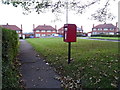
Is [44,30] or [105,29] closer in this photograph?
[44,30]

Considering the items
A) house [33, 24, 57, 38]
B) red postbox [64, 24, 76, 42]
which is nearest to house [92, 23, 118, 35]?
house [33, 24, 57, 38]

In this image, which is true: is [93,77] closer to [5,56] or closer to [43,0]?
[5,56]

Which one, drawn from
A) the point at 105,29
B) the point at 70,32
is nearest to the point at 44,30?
the point at 105,29

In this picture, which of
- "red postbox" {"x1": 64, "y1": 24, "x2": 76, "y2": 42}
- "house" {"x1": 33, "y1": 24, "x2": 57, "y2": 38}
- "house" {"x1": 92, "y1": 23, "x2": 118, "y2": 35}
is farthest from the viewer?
"house" {"x1": 92, "y1": 23, "x2": 118, "y2": 35}

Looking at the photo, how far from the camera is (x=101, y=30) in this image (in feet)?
283

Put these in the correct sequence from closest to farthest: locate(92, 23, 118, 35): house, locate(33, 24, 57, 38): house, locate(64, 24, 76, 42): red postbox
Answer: locate(64, 24, 76, 42): red postbox, locate(33, 24, 57, 38): house, locate(92, 23, 118, 35): house

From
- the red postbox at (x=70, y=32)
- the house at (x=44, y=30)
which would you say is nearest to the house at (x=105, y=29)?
the house at (x=44, y=30)

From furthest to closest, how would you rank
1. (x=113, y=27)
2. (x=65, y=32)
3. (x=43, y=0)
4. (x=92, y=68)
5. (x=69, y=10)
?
(x=113, y=27)
(x=69, y=10)
(x=43, y=0)
(x=65, y=32)
(x=92, y=68)

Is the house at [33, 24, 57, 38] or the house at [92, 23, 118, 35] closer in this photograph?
the house at [33, 24, 57, 38]

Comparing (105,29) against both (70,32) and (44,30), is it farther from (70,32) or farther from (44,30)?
(70,32)

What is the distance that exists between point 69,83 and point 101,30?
84.9 meters

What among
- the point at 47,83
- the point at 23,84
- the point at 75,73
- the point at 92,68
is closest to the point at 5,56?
the point at 23,84

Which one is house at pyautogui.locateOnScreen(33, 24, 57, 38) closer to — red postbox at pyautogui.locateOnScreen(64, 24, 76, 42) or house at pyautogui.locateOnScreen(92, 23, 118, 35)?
house at pyautogui.locateOnScreen(92, 23, 118, 35)

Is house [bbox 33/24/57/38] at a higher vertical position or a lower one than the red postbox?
higher
